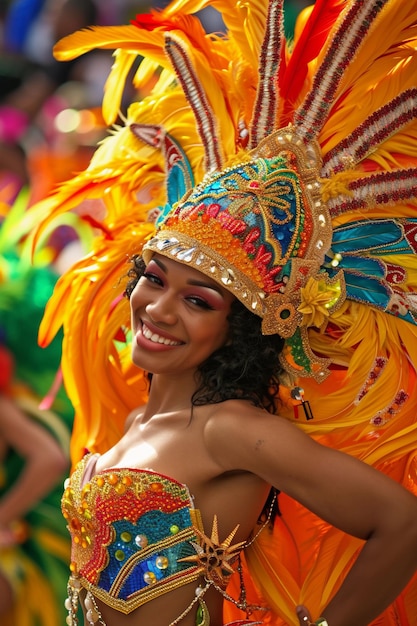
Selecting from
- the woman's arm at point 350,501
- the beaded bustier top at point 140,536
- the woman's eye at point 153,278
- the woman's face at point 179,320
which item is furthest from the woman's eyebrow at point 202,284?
the beaded bustier top at point 140,536

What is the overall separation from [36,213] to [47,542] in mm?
1381

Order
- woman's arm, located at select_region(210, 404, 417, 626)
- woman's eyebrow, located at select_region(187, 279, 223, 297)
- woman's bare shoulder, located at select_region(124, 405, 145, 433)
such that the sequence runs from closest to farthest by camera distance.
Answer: woman's arm, located at select_region(210, 404, 417, 626) < woman's eyebrow, located at select_region(187, 279, 223, 297) < woman's bare shoulder, located at select_region(124, 405, 145, 433)

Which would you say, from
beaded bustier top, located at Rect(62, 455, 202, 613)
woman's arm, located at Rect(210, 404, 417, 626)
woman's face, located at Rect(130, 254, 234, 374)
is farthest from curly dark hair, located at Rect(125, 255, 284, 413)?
beaded bustier top, located at Rect(62, 455, 202, 613)

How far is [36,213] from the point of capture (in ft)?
10.9

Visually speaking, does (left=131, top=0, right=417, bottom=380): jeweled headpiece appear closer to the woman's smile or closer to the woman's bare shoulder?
the woman's smile

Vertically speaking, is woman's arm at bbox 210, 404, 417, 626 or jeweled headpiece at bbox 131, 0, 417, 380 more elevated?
jeweled headpiece at bbox 131, 0, 417, 380

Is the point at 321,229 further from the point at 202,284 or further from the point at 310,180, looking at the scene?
the point at 202,284

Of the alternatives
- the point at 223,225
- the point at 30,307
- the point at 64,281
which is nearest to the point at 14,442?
the point at 30,307

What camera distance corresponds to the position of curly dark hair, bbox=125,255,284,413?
2574 mm

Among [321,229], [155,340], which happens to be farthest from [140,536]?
[321,229]

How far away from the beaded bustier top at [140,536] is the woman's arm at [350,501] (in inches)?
7.8

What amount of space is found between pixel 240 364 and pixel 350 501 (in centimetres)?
45

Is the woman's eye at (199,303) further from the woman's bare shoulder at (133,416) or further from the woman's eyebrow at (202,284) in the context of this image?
the woman's bare shoulder at (133,416)

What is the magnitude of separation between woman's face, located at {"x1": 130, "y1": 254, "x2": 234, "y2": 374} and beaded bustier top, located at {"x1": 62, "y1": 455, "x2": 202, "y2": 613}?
295 mm
